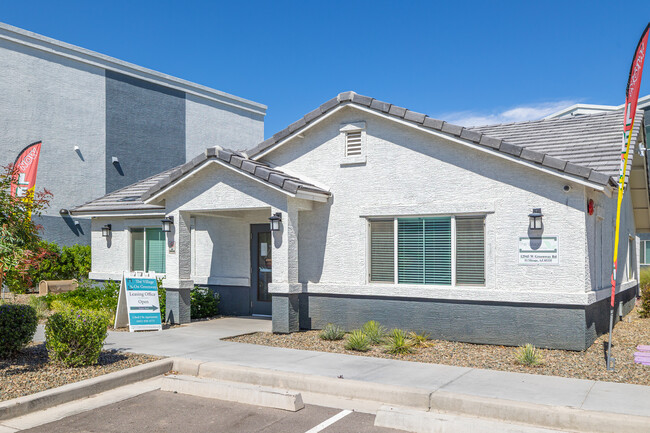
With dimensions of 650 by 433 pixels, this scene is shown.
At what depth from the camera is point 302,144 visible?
12766 mm

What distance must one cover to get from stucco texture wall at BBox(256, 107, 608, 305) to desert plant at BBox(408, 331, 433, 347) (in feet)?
2.46

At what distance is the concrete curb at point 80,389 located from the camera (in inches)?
269

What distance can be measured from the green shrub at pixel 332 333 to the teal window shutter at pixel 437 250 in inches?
75.5

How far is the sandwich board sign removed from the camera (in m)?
12.3

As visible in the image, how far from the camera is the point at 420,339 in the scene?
10547 millimetres

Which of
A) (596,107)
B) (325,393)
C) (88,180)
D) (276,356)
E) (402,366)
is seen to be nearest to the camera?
(325,393)

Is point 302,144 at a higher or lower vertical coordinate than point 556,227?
higher

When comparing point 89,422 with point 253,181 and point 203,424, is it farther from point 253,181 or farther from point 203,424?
point 253,181

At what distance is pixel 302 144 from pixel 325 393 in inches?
A: 251

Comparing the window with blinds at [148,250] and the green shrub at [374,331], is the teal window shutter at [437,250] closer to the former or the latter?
the green shrub at [374,331]

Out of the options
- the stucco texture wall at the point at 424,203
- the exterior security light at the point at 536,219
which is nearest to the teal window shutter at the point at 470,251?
the stucco texture wall at the point at 424,203

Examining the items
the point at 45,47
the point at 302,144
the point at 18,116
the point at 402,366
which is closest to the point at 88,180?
the point at 18,116

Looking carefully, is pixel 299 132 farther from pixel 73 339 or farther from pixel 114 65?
pixel 114 65

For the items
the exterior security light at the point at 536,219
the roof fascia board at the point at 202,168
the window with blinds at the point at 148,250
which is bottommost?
the window with blinds at the point at 148,250
